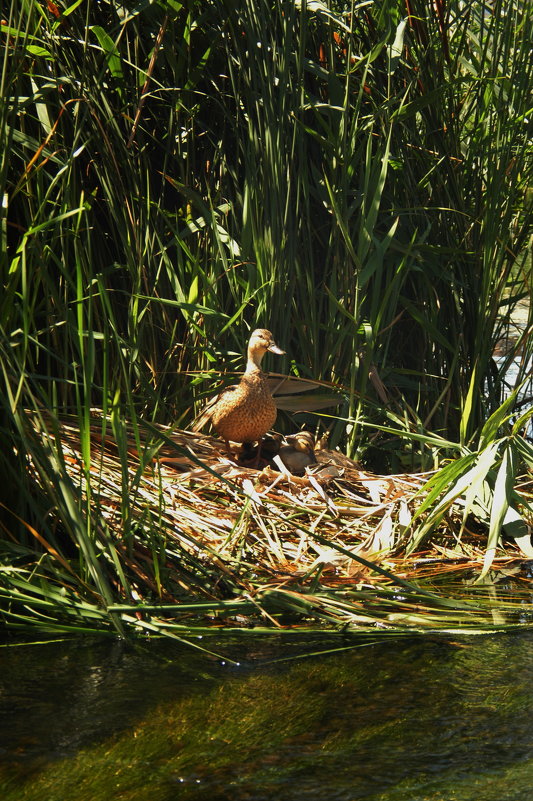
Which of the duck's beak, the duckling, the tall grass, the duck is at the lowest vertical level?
the duckling

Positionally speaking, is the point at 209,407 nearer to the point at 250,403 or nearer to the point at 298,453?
the point at 250,403

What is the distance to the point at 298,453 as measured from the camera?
369cm

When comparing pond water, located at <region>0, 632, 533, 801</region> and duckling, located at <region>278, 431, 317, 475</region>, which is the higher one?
pond water, located at <region>0, 632, 533, 801</region>

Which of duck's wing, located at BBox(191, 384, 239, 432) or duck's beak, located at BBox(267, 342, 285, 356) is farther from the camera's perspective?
duck's wing, located at BBox(191, 384, 239, 432)

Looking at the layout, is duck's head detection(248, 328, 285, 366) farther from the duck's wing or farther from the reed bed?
the reed bed

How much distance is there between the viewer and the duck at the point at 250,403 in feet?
12.0

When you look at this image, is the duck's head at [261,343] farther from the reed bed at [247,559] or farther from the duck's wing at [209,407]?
the reed bed at [247,559]

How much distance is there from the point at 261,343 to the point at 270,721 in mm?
1865

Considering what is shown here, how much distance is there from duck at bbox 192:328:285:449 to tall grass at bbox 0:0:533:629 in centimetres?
13

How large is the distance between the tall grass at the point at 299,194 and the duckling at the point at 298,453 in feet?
0.59

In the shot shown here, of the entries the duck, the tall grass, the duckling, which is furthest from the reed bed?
the tall grass

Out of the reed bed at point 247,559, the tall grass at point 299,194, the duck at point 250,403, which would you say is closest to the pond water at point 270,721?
the reed bed at point 247,559

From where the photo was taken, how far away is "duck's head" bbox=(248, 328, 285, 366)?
12.0ft

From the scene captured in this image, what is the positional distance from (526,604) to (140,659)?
1089 mm
